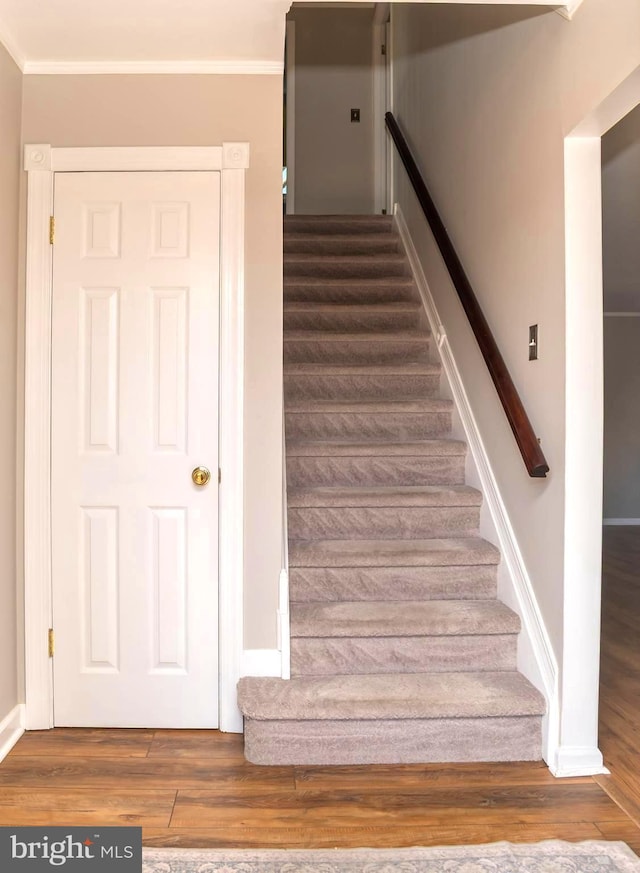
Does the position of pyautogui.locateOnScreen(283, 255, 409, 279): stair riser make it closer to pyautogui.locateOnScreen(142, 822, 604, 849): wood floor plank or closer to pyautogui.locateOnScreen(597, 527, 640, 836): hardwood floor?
pyautogui.locateOnScreen(597, 527, 640, 836): hardwood floor

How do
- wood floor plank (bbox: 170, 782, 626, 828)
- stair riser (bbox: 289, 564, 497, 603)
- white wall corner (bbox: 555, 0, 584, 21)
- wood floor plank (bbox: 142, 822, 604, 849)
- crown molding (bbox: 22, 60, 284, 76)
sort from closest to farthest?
wood floor plank (bbox: 142, 822, 604, 849), wood floor plank (bbox: 170, 782, 626, 828), white wall corner (bbox: 555, 0, 584, 21), crown molding (bbox: 22, 60, 284, 76), stair riser (bbox: 289, 564, 497, 603)

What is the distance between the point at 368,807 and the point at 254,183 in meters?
2.20

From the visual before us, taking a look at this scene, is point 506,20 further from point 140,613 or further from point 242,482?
point 140,613

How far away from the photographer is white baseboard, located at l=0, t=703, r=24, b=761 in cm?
238

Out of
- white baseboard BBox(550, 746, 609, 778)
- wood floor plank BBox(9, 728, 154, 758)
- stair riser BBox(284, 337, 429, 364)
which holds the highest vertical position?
stair riser BBox(284, 337, 429, 364)

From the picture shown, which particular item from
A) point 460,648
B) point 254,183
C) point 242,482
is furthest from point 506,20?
point 460,648

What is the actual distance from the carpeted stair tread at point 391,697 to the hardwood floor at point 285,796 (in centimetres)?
18

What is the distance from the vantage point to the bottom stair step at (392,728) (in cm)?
233

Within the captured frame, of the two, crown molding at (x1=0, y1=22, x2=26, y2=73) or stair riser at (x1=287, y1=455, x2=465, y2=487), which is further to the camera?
stair riser at (x1=287, y1=455, x2=465, y2=487)

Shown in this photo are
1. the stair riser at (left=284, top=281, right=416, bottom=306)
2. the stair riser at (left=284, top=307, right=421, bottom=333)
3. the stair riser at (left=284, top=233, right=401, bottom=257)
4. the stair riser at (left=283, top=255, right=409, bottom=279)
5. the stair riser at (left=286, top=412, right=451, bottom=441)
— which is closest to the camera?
the stair riser at (left=286, top=412, right=451, bottom=441)

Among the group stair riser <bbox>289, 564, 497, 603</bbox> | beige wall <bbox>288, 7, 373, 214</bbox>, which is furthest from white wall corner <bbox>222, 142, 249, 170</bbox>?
beige wall <bbox>288, 7, 373, 214</bbox>

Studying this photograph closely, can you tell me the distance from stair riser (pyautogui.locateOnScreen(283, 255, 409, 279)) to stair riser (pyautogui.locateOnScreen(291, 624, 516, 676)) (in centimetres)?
287

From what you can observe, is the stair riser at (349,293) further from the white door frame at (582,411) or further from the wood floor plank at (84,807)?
the wood floor plank at (84,807)

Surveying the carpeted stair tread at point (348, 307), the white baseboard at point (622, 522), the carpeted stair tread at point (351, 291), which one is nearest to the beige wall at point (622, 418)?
the white baseboard at point (622, 522)
